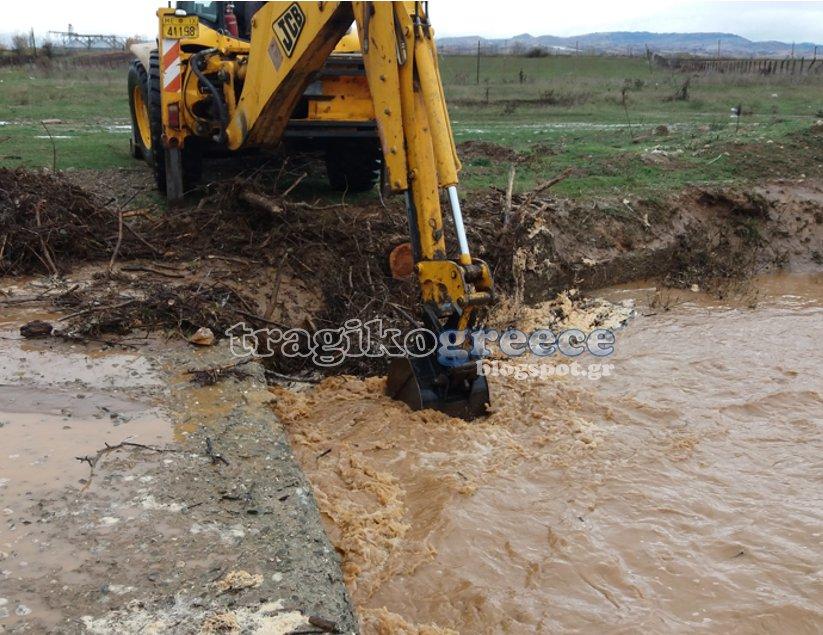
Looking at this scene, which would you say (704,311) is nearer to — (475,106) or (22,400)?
(22,400)

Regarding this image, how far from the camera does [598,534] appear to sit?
444 cm

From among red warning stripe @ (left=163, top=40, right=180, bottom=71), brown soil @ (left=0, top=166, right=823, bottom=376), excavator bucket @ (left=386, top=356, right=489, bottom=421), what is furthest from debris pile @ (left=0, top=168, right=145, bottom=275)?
excavator bucket @ (left=386, top=356, right=489, bottom=421)

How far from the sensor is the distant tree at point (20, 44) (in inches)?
1157

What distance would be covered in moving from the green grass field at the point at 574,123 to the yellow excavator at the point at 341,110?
233 cm

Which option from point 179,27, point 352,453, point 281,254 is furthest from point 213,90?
point 352,453

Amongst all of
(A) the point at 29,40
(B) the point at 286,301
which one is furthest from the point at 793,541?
(A) the point at 29,40

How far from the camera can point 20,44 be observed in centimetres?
3058

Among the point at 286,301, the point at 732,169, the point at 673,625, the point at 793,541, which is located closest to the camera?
the point at 673,625

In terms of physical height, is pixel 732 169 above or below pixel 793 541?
above

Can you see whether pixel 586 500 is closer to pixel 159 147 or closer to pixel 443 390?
pixel 443 390

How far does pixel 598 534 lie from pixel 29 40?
34.3m

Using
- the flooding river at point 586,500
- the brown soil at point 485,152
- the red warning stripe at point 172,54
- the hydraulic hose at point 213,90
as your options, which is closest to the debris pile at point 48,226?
the hydraulic hose at point 213,90

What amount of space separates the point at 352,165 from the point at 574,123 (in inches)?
419

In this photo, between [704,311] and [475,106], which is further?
[475,106]
